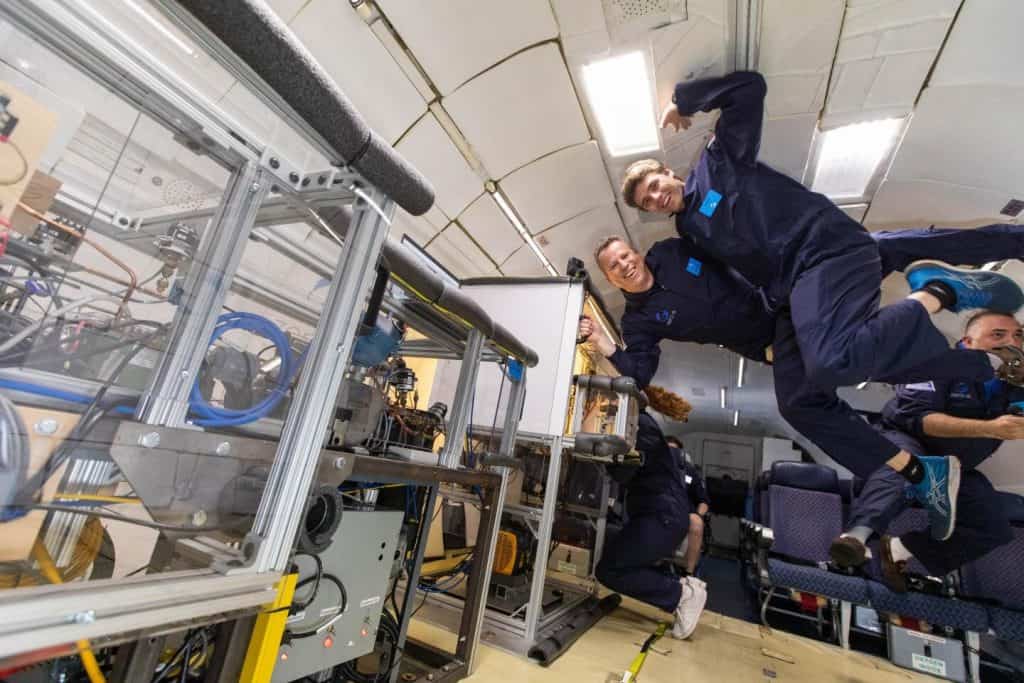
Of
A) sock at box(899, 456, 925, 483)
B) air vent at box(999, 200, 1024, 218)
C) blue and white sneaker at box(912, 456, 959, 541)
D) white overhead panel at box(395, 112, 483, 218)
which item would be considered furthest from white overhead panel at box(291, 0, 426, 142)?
air vent at box(999, 200, 1024, 218)

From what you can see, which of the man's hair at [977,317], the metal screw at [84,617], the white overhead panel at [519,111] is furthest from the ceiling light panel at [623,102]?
the metal screw at [84,617]

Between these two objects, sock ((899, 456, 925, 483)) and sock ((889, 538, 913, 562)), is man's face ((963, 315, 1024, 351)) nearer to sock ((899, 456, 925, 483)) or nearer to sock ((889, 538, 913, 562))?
sock ((899, 456, 925, 483))

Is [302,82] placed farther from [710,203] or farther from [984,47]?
[984,47]

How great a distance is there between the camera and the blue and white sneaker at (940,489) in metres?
2.24

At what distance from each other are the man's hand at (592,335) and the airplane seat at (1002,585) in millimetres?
3060

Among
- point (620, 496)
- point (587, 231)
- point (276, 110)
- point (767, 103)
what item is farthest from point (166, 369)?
point (620, 496)

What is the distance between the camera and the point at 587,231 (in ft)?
13.8

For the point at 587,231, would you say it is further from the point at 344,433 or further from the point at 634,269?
the point at 344,433

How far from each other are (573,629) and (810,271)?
2226 millimetres

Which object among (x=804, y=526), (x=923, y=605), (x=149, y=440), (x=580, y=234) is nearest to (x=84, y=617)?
(x=149, y=440)

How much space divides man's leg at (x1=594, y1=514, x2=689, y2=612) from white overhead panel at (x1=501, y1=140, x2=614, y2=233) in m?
2.61

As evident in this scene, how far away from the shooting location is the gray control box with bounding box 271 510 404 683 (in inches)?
39.8

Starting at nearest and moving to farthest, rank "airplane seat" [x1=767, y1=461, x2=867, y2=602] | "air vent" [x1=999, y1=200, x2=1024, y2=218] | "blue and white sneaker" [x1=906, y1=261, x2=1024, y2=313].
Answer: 1. "blue and white sneaker" [x1=906, y1=261, x2=1024, y2=313]
2. "air vent" [x1=999, y1=200, x2=1024, y2=218]
3. "airplane seat" [x1=767, y1=461, x2=867, y2=602]

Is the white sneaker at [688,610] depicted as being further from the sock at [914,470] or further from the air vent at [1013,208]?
the air vent at [1013,208]
